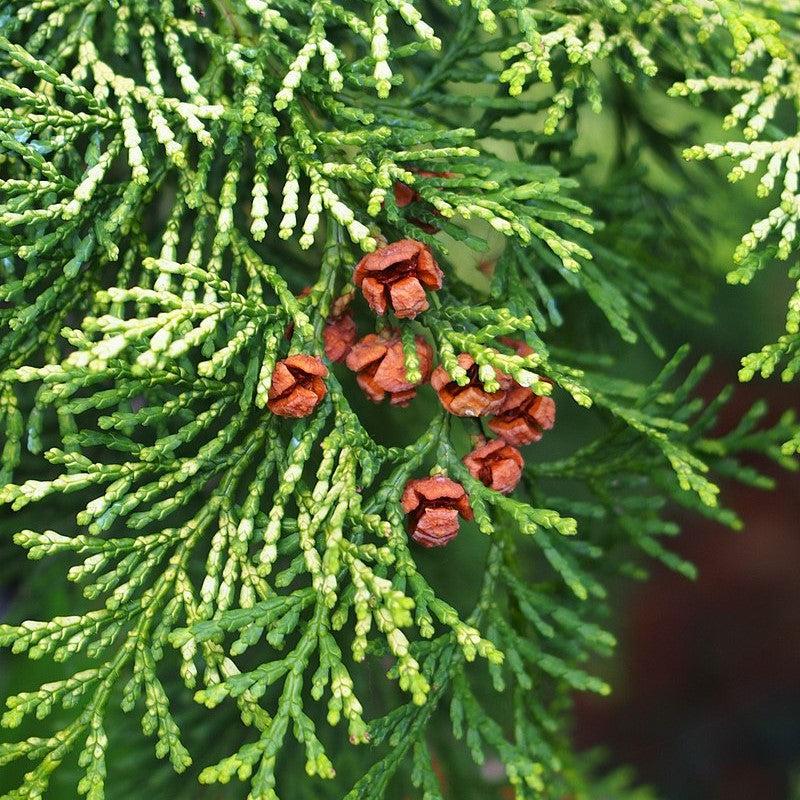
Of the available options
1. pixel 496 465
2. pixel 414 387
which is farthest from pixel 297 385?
pixel 496 465

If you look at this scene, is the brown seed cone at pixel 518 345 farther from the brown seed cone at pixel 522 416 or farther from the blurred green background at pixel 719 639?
the blurred green background at pixel 719 639

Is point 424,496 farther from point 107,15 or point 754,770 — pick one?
point 754,770

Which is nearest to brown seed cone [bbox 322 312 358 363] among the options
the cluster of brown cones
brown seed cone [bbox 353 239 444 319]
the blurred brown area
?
the cluster of brown cones

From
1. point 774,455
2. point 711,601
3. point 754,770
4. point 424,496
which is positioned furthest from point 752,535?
point 424,496

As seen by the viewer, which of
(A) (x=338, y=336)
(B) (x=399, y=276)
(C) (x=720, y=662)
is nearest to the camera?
(B) (x=399, y=276)

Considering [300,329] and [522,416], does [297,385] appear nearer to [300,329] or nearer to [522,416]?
[300,329]

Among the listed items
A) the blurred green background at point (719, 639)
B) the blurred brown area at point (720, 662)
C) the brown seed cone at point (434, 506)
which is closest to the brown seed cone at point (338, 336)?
the brown seed cone at point (434, 506)
